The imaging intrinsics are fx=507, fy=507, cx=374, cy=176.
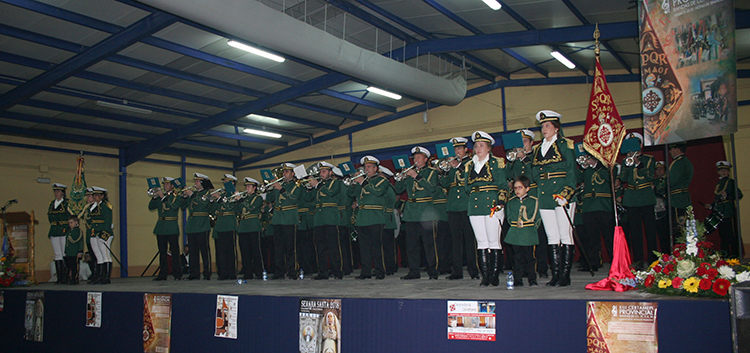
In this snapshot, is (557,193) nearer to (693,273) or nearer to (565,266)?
(565,266)

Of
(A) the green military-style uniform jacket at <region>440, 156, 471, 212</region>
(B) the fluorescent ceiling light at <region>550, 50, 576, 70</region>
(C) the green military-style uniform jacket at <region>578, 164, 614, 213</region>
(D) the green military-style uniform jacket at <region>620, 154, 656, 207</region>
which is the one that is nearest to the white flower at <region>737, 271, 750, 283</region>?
(A) the green military-style uniform jacket at <region>440, 156, 471, 212</region>

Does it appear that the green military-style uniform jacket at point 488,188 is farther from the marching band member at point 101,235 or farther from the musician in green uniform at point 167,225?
the marching band member at point 101,235

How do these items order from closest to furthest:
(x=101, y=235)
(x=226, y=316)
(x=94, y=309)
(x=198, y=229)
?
1. (x=226, y=316)
2. (x=94, y=309)
3. (x=101, y=235)
4. (x=198, y=229)

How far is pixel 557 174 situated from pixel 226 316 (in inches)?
139

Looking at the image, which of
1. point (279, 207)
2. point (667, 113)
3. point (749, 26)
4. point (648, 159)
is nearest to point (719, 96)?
point (667, 113)

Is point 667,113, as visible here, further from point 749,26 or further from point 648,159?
point 749,26

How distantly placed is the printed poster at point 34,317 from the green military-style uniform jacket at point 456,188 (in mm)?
5458

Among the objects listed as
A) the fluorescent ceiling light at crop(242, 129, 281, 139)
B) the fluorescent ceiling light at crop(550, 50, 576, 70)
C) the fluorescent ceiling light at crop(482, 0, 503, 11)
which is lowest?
the fluorescent ceiling light at crop(242, 129, 281, 139)

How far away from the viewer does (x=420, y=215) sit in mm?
6953

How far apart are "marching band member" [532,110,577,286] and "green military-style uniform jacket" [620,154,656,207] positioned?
3162 mm

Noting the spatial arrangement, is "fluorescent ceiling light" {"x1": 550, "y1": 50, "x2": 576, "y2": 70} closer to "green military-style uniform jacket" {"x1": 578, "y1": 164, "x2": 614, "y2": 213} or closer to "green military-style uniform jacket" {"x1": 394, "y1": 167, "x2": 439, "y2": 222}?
"green military-style uniform jacket" {"x1": 578, "y1": 164, "x2": 614, "y2": 213}

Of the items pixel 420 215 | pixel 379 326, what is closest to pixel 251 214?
pixel 420 215

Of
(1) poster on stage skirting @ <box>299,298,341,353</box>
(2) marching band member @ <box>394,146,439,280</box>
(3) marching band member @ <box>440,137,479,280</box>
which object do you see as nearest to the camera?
(1) poster on stage skirting @ <box>299,298,341,353</box>

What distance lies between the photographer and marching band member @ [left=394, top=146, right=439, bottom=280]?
22.8 ft
